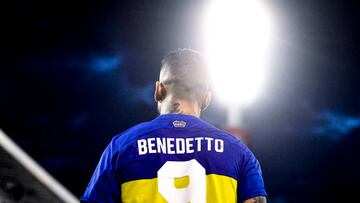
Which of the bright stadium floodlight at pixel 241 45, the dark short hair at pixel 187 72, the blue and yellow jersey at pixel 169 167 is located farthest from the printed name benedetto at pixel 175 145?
the bright stadium floodlight at pixel 241 45

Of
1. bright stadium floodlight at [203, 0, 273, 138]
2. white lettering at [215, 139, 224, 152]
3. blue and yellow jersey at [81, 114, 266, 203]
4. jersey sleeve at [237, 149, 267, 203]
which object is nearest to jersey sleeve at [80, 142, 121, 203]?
blue and yellow jersey at [81, 114, 266, 203]

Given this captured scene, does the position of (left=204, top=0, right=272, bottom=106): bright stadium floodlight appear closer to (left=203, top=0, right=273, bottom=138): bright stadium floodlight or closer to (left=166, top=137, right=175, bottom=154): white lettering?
(left=203, top=0, right=273, bottom=138): bright stadium floodlight

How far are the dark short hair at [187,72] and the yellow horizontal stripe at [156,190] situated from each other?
457 mm

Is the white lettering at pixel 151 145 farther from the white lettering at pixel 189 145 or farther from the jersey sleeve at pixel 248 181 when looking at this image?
the jersey sleeve at pixel 248 181

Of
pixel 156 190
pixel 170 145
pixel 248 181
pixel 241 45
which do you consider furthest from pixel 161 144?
pixel 241 45

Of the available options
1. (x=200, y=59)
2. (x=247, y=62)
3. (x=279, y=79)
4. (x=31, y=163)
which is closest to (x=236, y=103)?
(x=247, y=62)

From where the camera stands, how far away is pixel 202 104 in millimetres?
2873

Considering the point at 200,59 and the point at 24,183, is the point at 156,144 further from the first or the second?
the point at 24,183

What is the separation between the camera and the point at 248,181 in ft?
9.03

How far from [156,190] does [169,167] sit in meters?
0.13

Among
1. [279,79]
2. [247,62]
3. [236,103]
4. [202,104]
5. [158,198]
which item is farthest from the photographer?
[279,79]

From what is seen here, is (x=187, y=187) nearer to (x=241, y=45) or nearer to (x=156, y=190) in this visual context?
(x=156, y=190)

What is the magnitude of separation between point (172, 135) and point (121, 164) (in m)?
0.29

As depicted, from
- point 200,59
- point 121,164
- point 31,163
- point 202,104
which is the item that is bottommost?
point 31,163
